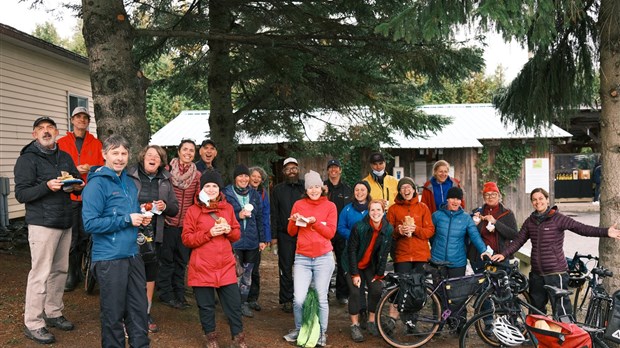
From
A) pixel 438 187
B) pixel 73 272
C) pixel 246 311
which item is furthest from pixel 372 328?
pixel 73 272

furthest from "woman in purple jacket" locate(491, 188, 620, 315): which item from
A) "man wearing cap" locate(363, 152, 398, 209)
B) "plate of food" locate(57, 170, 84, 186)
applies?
"plate of food" locate(57, 170, 84, 186)

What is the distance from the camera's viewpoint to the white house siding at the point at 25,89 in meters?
12.2

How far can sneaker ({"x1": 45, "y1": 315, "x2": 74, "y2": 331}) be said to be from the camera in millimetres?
5137

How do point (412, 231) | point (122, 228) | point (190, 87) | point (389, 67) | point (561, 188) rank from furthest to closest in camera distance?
1. point (561, 188)
2. point (190, 87)
3. point (389, 67)
4. point (412, 231)
5. point (122, 228)

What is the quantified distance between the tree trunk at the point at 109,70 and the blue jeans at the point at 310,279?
2.39 meters

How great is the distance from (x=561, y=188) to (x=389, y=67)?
16.7 metres

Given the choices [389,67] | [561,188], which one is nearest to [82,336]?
[389,67]

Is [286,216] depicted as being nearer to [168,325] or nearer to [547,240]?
[168,325]

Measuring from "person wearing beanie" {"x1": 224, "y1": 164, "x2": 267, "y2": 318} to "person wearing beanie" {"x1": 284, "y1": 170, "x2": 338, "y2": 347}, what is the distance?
27.6 inches

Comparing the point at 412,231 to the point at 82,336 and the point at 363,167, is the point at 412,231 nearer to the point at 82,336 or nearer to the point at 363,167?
the point at 82,336

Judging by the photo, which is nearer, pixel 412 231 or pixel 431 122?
pixel 412 231

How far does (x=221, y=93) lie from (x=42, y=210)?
5.15 meters

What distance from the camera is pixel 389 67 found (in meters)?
7.82

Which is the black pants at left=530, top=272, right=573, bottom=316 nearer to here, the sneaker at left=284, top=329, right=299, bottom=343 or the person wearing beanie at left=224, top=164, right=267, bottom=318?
the sneaker at left=284, top=329, right=299, bottom=343
